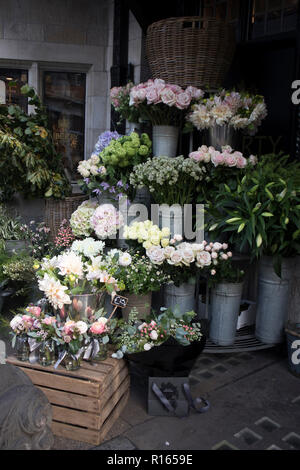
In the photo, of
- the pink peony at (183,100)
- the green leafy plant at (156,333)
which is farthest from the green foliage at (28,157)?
the green leafy plant at (156,333)

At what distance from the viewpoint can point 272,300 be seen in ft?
13.6

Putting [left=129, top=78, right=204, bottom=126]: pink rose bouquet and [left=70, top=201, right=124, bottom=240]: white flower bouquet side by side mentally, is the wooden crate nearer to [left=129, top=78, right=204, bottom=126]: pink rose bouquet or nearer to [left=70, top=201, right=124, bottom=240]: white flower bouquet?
[left=70, top=201, right=124, bottom=240]: white flower bouquet

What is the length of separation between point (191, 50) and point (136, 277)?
206cm

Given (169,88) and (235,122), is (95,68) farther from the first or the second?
(235,122)

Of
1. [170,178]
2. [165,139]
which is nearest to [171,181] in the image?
[170,178]

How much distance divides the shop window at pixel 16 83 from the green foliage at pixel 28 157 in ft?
2.19

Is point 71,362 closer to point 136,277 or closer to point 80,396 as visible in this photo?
point 80,396

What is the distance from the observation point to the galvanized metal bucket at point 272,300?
4109 millimetres

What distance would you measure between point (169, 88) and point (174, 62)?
10.7 inches

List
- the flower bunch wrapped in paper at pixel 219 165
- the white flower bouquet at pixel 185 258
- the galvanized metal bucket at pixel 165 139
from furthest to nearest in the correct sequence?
1. the galvanized metal bucket at pixel 165 139
2. the flower bunch wrapped in paper at pixel 219 165
3. the white flower bouquet at pixel 185 258

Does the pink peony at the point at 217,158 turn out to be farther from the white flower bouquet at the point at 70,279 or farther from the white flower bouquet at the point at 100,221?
the white flower bouquet at the point at 70,279

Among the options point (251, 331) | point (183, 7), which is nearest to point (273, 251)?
point (251, 331)

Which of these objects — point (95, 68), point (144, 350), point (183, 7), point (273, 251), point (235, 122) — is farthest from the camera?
point (95, 68)
